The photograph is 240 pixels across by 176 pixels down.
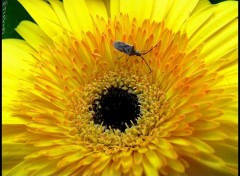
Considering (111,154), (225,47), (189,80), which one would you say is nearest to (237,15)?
(225,47)

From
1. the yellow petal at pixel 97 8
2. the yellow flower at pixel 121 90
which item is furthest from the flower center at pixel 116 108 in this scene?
the yellow petal at pixel 97 8

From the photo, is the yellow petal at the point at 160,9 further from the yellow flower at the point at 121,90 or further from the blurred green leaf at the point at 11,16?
the blurred green leaf at the point at 11,16

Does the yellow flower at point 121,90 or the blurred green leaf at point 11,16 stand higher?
the blurred green leaf at point 11,16

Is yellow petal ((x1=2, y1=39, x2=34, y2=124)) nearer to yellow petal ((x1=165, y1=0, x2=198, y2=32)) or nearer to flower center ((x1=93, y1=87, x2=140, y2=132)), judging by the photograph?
flower center ((x1=93, y1=87, x2=140, y2=132))

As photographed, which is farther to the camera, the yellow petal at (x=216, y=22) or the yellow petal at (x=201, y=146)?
the yellow petal at (x=216, y=22)

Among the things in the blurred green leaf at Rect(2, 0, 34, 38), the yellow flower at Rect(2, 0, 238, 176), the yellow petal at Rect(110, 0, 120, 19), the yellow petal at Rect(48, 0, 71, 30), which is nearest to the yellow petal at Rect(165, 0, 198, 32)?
the yellow flower at Rect(2, 0, 238, 176)

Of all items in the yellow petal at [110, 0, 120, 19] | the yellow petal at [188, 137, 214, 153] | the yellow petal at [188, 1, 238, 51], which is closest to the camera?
the yellow petal at [188, 137, 214, 153]

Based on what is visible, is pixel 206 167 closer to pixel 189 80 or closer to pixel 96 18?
pixel 189 80
